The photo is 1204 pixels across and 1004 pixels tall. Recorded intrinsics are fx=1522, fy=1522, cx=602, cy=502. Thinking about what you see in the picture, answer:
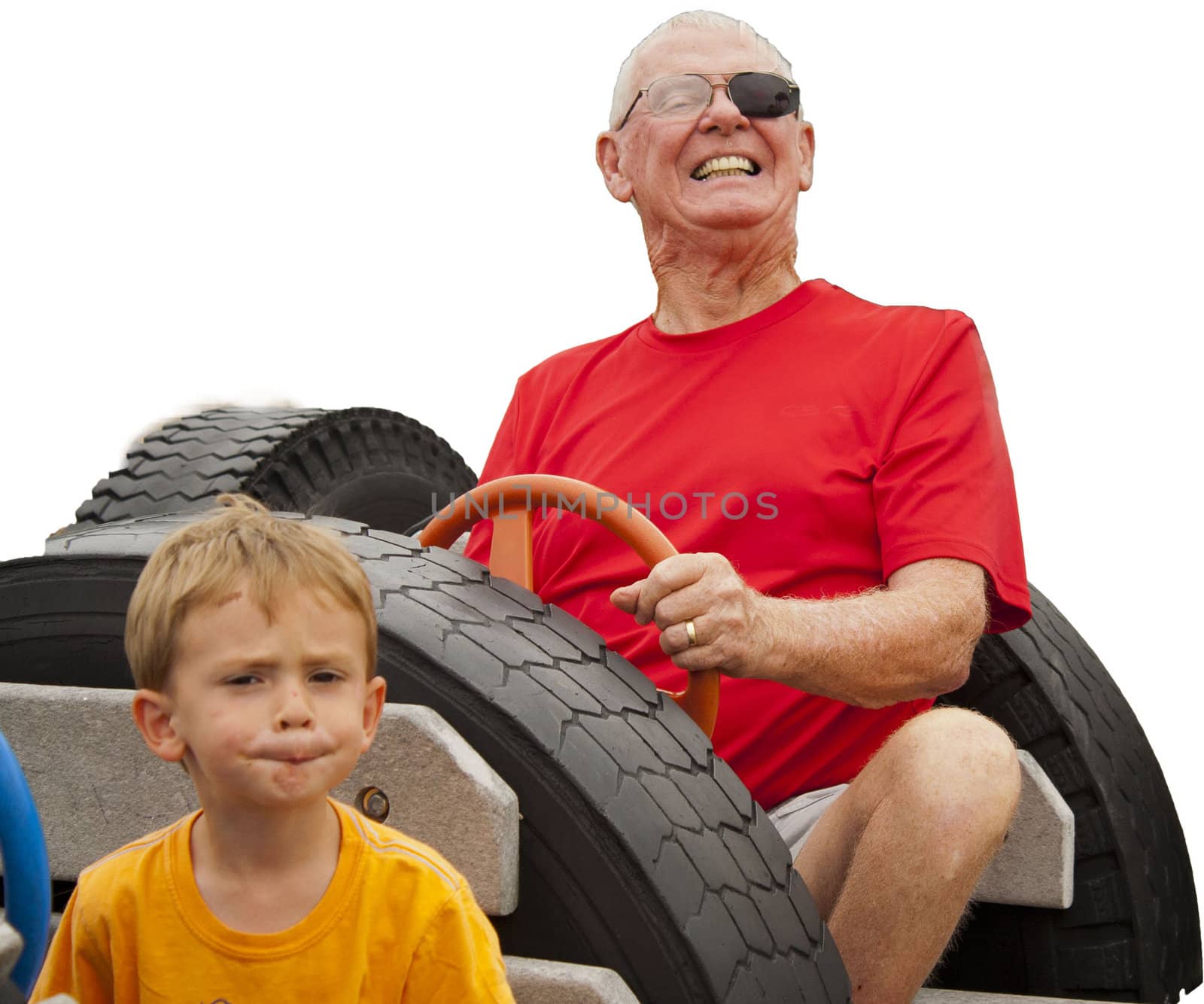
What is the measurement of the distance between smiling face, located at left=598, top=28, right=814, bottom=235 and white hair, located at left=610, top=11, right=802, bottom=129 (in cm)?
1

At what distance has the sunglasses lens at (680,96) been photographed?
8.48 feet

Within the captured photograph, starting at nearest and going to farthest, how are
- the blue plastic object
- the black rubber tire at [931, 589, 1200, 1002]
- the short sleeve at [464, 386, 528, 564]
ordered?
1. the blue plastic object
2. the black rubber tire at [931, 589, 1200, 1002]
3. the short sleeve at [464, 386, 528, 564]

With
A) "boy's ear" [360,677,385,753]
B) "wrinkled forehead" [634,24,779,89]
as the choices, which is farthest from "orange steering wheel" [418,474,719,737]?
"wrinkled forehead" [634,24,779,89]

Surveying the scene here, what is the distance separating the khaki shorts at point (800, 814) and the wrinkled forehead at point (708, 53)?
3.99ft

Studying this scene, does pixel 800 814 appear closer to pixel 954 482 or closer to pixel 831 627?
pixel 831 627

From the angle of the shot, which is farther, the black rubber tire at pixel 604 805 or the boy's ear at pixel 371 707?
the black rubber tire at pixel 604 805

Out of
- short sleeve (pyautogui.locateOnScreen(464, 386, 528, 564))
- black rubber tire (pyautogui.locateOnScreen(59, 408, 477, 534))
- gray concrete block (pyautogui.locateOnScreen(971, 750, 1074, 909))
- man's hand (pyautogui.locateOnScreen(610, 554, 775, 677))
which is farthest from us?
black rubber tire (pyautogui.locateOnScreen(59, 408, 477, 534))

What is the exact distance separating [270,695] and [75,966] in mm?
354

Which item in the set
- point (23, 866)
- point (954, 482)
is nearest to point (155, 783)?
point (23, 866)

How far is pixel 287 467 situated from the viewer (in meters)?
3.10

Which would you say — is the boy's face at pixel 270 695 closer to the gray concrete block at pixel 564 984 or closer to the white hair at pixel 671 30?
the gray concrete block at pixel 564 984

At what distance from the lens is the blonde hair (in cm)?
143

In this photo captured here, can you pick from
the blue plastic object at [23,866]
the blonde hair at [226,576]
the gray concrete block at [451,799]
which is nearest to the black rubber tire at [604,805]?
the gray concrete block at [451,799]

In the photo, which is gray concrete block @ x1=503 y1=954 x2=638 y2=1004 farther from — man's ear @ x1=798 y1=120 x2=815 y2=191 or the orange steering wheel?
man's ear @ x1=798 y1=120 x2=815 y2=191
